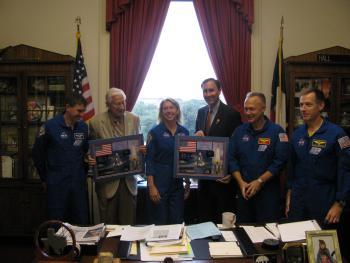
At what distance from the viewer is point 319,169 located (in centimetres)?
233

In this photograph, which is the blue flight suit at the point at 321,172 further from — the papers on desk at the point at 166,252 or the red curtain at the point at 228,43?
the red curtain at the point at 228,43

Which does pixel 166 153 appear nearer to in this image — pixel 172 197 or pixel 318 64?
pixel 172 197

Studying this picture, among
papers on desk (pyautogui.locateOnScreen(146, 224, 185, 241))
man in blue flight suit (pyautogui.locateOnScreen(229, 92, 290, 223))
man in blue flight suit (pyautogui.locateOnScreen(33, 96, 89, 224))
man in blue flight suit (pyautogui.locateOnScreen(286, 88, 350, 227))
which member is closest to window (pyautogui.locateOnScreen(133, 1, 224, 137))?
man in blue flight suit (pyautogui.locateOnScreen(33, 96, 89, 224))

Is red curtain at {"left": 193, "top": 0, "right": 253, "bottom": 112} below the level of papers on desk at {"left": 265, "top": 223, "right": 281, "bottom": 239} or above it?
above

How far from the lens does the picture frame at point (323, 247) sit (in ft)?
4.99

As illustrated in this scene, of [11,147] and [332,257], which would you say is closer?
[332,257]

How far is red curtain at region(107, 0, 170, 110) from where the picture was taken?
160 inches

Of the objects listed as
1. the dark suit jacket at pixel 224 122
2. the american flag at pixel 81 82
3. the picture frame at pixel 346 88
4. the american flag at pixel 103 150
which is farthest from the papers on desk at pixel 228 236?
the picture frame at pixel 346 88

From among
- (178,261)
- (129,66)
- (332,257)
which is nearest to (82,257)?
(178,261)

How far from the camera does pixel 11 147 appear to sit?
12.6ft

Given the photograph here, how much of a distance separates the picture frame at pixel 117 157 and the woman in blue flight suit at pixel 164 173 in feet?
0.44

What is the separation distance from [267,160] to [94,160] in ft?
Result: 4.41

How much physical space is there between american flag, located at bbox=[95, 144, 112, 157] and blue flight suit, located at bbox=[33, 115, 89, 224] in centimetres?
25

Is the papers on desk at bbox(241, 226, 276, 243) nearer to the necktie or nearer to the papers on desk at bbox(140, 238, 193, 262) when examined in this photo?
the papers on desk at bbox(140, 238, 193, 262)
